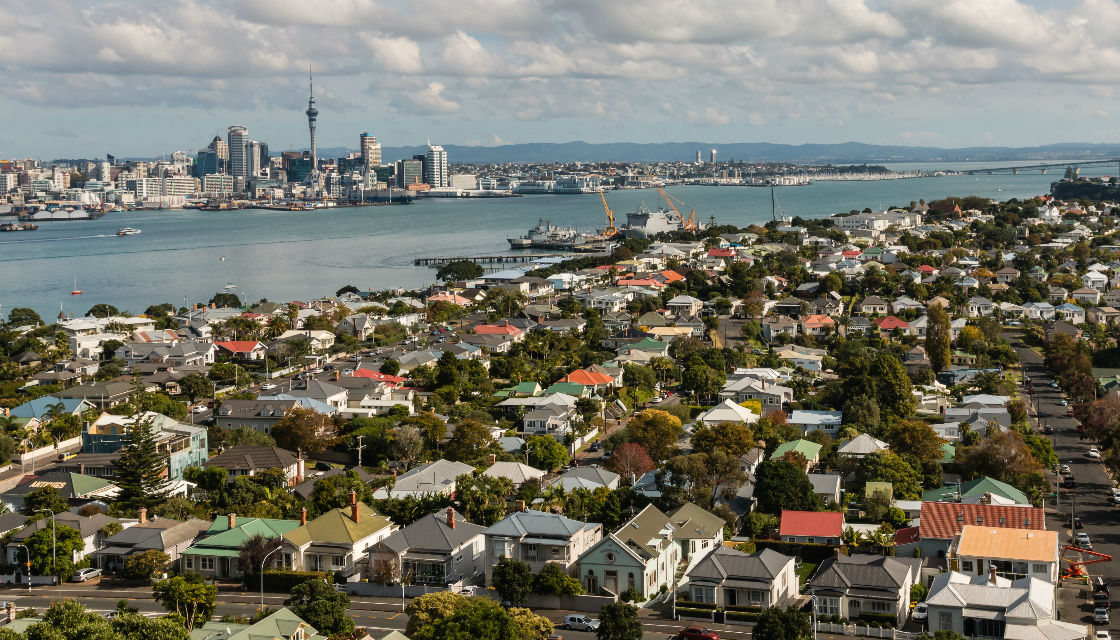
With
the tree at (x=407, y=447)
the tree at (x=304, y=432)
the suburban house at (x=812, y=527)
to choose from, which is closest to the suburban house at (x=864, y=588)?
the suburban house at (x=812, y=527)

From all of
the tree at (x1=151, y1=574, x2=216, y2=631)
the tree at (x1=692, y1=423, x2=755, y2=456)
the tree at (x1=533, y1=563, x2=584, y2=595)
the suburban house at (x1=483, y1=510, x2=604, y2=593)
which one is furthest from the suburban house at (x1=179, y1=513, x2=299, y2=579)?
the tree at (x1=692, y1=423, x2=755, y2=456)

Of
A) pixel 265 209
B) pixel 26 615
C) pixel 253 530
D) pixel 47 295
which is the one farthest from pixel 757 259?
pixel 265 209

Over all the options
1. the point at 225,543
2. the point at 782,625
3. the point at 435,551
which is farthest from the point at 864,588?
the point at 225,543

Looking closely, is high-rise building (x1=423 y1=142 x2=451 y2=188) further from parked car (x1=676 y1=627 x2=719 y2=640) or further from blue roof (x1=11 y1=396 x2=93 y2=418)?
parked car (x1=676 y1=627 x2=719 y2=640)

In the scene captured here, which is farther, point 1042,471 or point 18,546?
point 1042,471

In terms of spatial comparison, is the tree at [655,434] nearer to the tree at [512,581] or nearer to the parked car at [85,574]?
the tree at [512,581]

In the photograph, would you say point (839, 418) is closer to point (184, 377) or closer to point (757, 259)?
point (184, 377)
